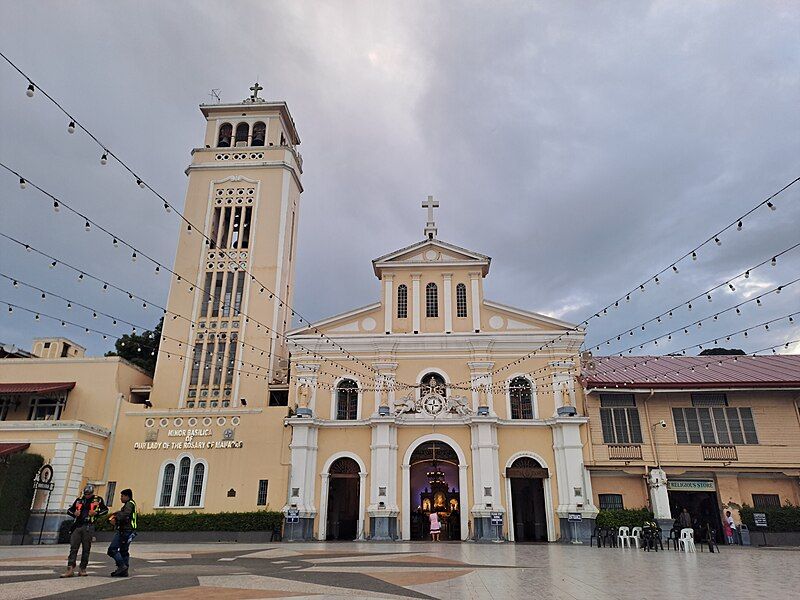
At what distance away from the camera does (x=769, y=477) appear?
Result: 23297 mm

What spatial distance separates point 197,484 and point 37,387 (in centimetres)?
881

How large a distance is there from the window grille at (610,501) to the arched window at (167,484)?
18426 millimetres

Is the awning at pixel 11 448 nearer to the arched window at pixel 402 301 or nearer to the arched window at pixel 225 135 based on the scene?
the arched window at pixel 402 301

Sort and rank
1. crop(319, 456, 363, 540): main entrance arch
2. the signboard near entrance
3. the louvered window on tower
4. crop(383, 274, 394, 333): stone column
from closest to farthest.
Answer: the signboard near entrance, the louvered window on tower, crop(319, 456, 363, 540): main entrance arch, crop(383, 274, 394, 333): stone column

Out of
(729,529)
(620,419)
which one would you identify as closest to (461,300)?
(620,419)

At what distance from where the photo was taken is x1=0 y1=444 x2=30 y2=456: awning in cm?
2236

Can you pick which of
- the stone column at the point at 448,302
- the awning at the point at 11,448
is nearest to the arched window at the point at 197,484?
the awning at the point at 11,448

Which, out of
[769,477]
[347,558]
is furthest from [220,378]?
[769,477]

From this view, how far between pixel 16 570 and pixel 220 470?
13601 mm

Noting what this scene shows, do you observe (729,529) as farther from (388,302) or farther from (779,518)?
(388,302)

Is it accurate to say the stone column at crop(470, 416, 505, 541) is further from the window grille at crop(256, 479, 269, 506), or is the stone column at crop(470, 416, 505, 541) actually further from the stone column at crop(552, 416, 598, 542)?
the window grille at crop(256, 479, 269, 506)

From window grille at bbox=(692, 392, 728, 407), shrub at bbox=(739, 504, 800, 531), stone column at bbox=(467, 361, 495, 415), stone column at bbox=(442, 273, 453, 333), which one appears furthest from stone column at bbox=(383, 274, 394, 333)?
shrub at bbox=(739, 504, 800, 531)

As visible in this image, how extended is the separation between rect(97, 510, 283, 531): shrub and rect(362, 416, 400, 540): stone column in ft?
12.9

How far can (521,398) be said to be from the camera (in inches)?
1018
